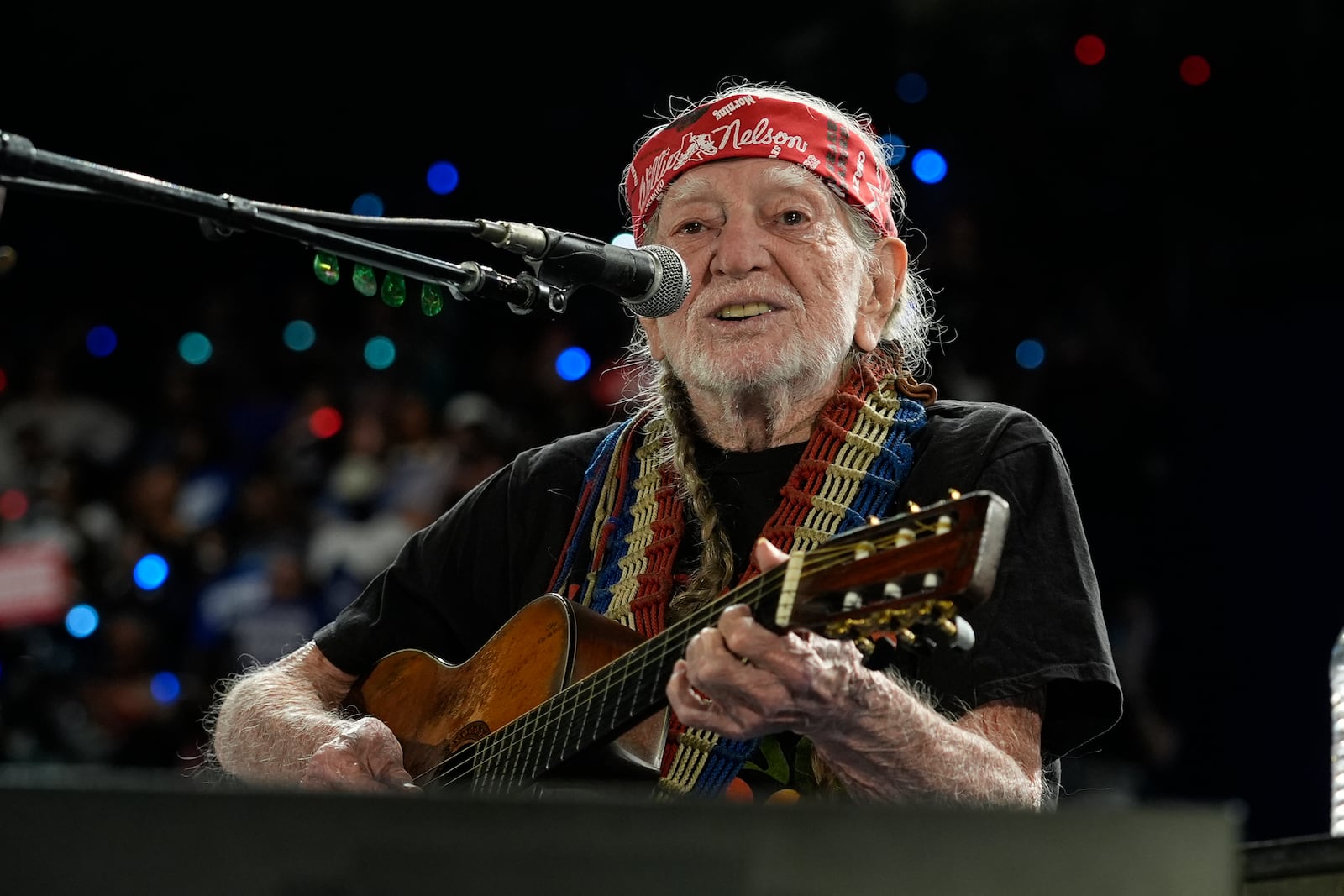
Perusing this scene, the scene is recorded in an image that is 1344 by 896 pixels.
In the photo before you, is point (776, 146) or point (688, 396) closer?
point (776, 146)

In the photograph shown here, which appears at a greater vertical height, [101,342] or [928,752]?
[101,342]

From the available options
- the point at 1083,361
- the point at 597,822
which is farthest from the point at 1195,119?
the point at 597,822

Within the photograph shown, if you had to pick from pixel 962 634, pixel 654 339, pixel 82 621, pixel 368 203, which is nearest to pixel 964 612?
pixel 962 634

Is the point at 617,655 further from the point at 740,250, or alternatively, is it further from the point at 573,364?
the point at 573,364

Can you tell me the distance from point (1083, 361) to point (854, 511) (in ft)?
12.1

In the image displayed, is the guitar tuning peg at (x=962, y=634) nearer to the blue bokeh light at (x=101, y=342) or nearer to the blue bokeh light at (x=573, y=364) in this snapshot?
the blue bokeh light at (x=573, y=364)

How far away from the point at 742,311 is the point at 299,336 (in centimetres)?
565

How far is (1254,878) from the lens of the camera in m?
2.07

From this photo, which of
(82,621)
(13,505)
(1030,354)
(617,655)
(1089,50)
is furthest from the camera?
(13,505)

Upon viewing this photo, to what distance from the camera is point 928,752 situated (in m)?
2.00

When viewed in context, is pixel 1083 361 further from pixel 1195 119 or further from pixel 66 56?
pixel 66 56

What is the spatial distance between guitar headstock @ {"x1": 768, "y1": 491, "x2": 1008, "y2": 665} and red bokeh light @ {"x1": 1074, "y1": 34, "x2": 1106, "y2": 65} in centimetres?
513

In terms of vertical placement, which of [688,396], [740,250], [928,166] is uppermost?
[928,166]

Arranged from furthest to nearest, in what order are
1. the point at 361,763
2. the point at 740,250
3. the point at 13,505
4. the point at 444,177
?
the point at 444,177 < the point at 13,505 < the point at 740,250 < the point at 361,763
